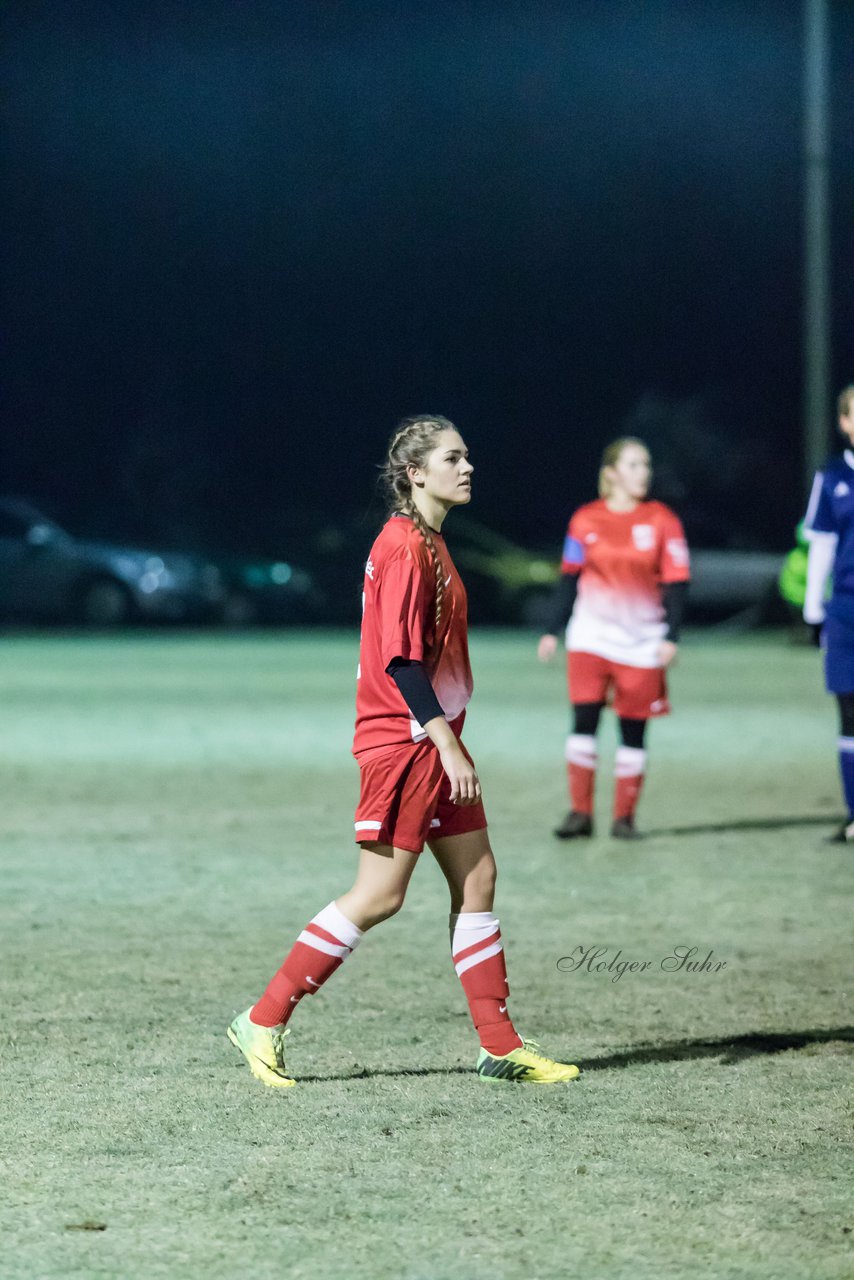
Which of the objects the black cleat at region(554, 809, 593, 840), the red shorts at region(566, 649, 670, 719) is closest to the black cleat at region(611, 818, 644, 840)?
the black cleat at region(554, 809, 593, 840)

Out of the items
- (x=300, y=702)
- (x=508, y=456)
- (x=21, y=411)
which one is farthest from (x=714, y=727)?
(x=21, y=411)

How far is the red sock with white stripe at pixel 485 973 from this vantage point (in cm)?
573

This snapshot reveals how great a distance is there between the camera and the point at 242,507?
5344 centimetres

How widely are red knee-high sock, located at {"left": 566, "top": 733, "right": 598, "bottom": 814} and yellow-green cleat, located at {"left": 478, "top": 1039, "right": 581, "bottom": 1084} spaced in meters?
4.91

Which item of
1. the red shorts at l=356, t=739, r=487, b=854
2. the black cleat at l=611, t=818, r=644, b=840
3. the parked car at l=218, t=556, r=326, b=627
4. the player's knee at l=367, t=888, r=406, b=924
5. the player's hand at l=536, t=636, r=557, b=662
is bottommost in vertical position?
the parked car at l=218, t=556, r=326, b=627

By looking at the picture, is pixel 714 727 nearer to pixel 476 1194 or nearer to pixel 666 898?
pixel 666 898

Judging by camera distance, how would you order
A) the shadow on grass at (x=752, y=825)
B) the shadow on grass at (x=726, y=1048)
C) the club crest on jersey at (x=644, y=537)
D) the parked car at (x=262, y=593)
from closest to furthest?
the shadow on grass at (x=726, y=1048) < the club crest on jersey at (x=644, y=537) < the shadow on grass at (x=752, y=825) < the parked car at (x=262, y=593)

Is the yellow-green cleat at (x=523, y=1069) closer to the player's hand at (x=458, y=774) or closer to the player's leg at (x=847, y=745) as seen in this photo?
the player's hand at (x=458, y=774)

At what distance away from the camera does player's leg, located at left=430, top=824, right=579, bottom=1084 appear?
571cm

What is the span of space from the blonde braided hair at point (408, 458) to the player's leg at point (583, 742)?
4.97 meters

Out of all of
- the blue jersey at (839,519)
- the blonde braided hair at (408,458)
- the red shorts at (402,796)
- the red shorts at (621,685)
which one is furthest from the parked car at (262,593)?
the red shorts at (402,796)

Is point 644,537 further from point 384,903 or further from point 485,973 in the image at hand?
point 384,903

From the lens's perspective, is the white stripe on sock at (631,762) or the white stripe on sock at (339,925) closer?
the white stripe on sock at (339,925)

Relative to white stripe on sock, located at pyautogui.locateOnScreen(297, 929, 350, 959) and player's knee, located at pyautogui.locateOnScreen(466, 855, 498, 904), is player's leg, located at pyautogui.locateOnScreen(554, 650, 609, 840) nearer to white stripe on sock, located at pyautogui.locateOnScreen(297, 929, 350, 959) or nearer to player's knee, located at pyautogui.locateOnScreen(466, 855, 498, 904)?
player's knee, located at pyautogui.locateOnScreen(466, 855, 498, 904)
